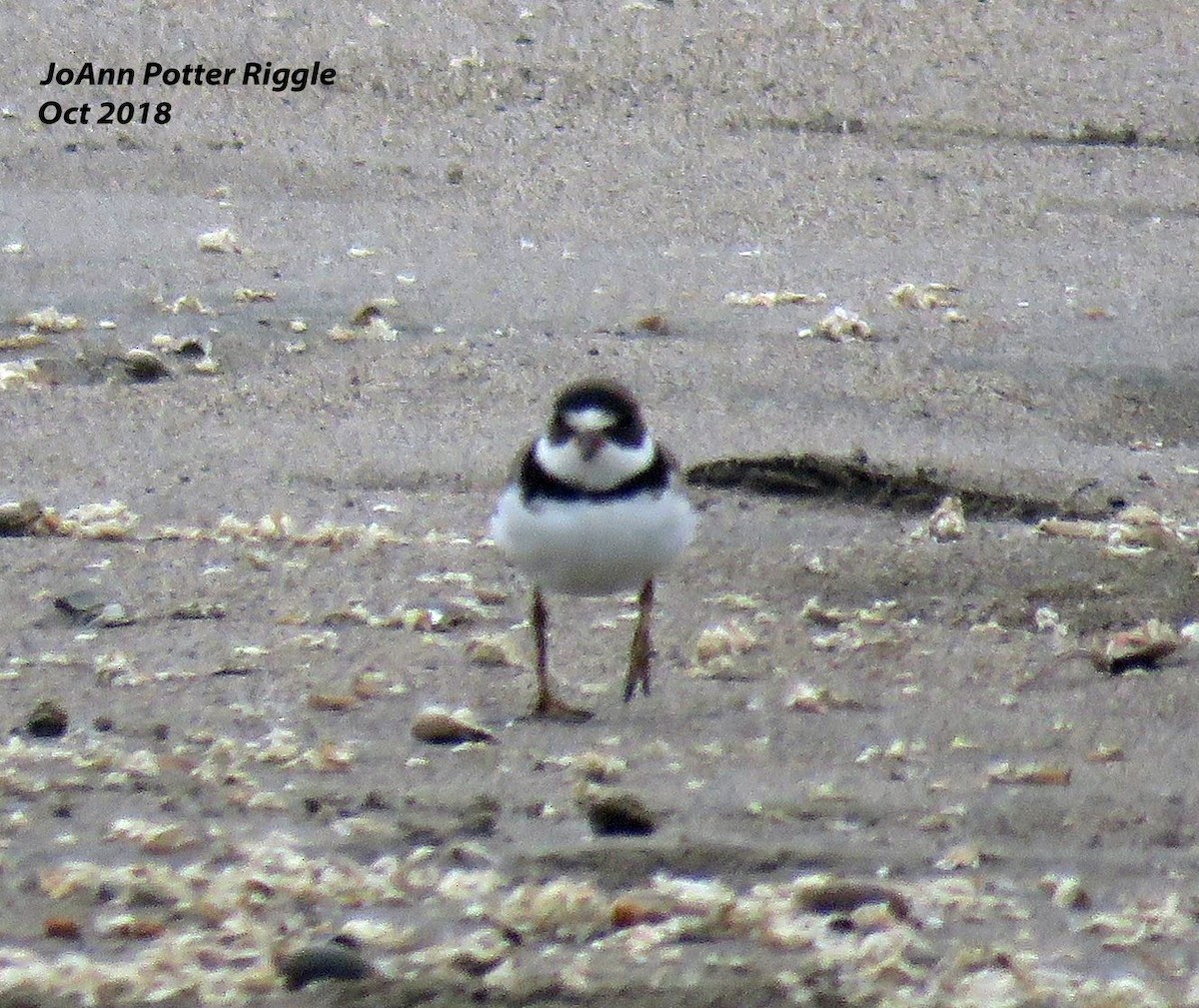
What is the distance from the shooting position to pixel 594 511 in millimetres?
4496

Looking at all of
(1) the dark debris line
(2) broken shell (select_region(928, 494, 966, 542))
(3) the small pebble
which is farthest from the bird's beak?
(3) the small pebble

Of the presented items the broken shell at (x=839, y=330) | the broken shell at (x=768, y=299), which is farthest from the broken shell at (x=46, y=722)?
the broken shell at (x=768, y=299)

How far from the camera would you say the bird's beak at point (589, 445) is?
4496 millimetres

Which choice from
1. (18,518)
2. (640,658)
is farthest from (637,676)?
(18,518)

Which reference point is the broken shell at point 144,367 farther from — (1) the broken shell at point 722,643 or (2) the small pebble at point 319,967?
(2) the small pebble at point 319,967

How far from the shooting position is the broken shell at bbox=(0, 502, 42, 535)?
210 inches

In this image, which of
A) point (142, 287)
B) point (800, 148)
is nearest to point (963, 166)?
point (800, 148)

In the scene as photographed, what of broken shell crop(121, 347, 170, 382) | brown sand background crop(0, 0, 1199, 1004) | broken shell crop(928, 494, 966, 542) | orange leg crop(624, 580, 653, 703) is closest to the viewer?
brown sand background crop(0, 0, 1199, 1004)

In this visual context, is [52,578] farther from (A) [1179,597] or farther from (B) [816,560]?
(A) [1179,597]

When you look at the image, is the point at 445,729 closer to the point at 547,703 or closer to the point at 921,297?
the point at 547,703

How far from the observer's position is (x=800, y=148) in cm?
871

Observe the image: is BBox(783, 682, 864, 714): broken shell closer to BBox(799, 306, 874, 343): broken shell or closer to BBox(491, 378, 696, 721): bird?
BBox(491, 378, 696, 721): bird

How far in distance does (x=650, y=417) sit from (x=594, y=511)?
1.84 m

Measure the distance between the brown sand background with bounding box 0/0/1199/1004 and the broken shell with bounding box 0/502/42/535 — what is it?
0.11 metres
